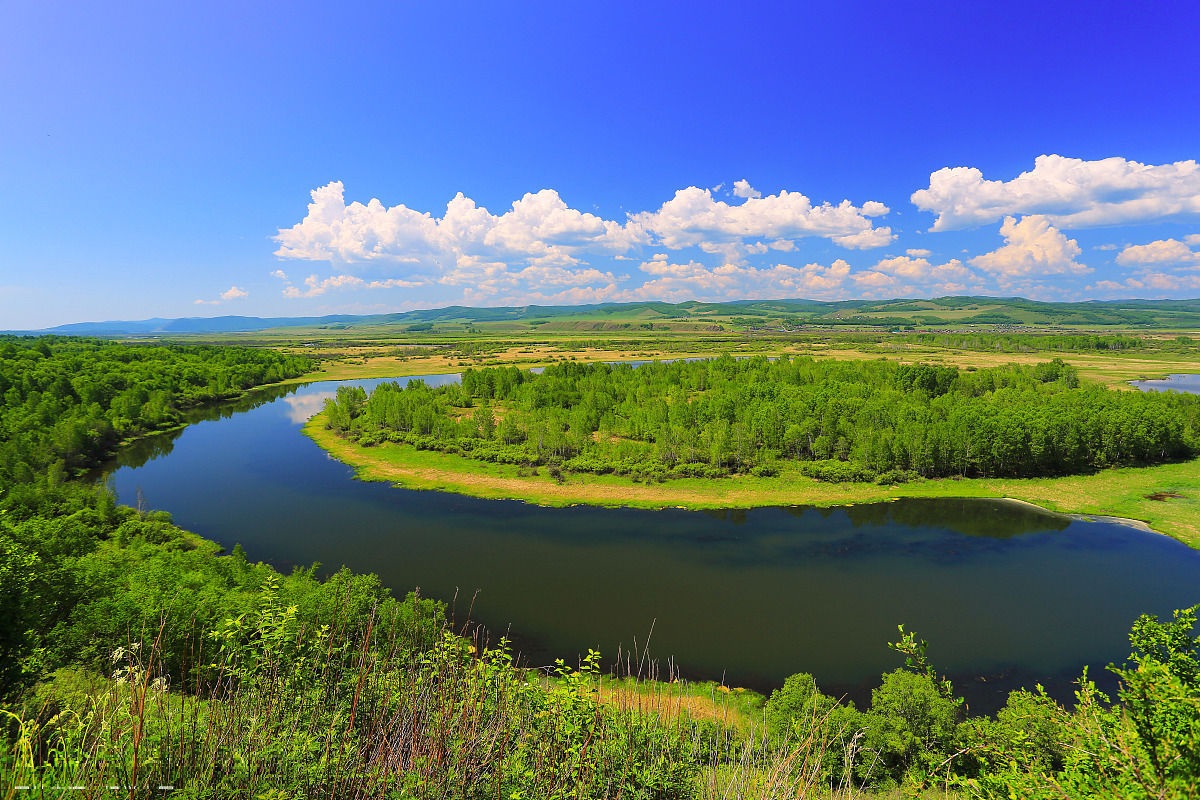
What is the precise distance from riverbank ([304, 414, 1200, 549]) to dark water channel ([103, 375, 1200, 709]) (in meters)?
2.10

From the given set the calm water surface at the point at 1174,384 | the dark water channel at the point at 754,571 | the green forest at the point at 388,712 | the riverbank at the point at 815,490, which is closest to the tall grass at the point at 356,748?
the green forest at the point at 388,712

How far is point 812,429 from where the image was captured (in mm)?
60375

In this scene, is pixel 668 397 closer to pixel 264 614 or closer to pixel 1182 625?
pixel 1182 625

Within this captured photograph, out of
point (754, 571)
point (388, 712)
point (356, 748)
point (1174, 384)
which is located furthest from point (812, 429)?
point (1174, 384)

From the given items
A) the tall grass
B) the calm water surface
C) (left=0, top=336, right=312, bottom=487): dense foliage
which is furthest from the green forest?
the calm water surface

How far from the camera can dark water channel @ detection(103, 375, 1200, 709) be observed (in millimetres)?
26766

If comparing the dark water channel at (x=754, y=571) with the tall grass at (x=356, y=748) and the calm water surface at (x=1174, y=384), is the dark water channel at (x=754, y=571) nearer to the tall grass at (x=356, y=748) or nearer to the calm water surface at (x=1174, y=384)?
the tall grass at (x=356, y=748)

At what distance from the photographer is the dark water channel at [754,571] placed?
2677 centimetres

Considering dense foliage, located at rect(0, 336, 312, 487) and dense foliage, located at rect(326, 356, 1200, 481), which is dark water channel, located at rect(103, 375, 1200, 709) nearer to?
dense foliage, located at rect(326, 356, 1200, 481)

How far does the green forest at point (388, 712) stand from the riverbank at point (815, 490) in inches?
876

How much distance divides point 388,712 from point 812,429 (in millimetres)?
60815

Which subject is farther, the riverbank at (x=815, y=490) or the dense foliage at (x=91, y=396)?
the dense foliage at (x=91, y=396)

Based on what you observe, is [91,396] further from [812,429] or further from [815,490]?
[812,429]

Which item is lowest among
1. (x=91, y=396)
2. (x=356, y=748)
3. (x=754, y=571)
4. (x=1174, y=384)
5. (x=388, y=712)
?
(x=754, y=571)
